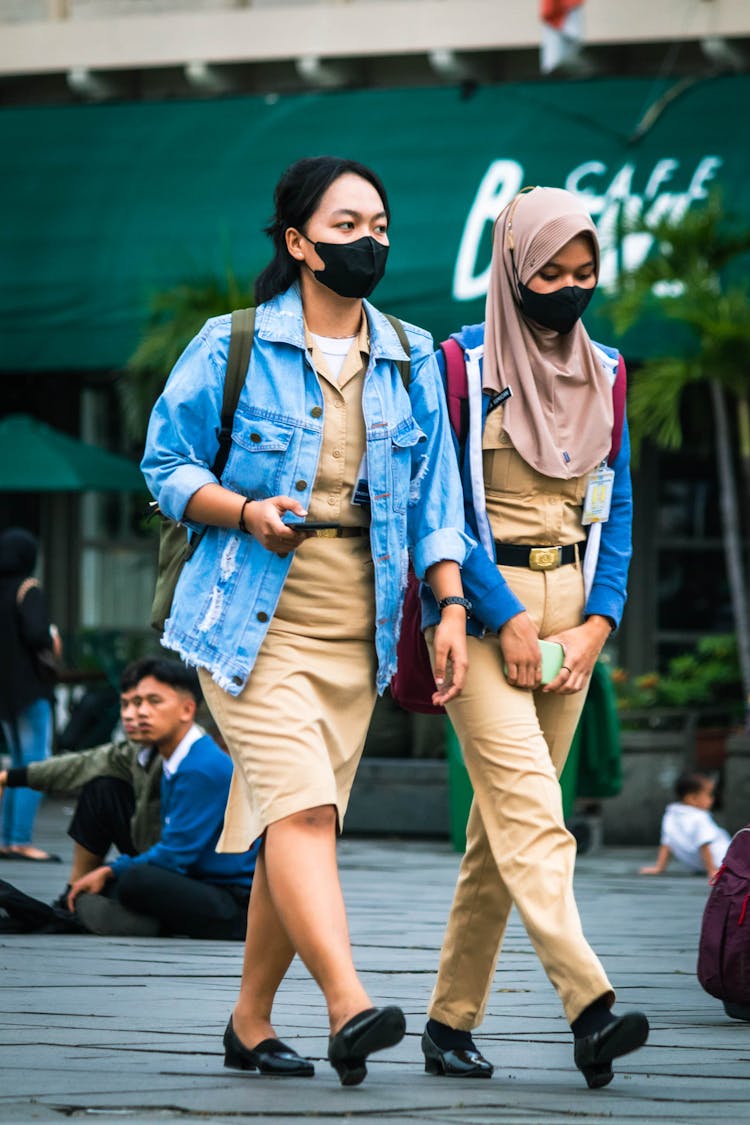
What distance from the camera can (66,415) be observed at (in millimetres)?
16062

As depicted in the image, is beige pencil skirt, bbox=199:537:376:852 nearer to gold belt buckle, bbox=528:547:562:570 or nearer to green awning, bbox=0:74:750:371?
gold belt buckle, bbox=528:547:562:570

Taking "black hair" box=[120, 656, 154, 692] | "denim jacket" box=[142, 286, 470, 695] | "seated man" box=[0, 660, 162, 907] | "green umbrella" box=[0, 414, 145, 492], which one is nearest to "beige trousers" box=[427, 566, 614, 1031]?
"denim jacket" box=[142, 286, 470, 695]

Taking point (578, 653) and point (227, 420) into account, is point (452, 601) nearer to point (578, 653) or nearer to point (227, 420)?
point (578, 653)

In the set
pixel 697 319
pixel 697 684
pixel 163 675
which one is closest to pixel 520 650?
pixel 163 675

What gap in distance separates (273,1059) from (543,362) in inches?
60.4

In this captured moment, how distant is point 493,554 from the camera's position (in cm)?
443

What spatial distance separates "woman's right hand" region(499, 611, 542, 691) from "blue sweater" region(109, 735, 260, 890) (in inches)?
119

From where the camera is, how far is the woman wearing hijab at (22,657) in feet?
35.4

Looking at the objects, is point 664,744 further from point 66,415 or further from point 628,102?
point 66,415

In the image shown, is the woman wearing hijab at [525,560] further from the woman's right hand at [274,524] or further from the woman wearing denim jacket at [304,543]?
the woman's right hand at [274,524]

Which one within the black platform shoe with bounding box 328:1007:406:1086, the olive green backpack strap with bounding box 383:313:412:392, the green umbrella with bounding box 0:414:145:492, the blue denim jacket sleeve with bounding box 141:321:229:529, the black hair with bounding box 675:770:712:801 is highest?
the green umbrella with bounding box 0:414:145:492

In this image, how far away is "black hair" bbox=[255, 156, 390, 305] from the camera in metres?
4.30

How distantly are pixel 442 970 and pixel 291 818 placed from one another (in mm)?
593

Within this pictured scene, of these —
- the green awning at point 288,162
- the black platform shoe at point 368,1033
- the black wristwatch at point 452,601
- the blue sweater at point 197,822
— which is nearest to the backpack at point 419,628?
the black wristwatch at point 452,601
